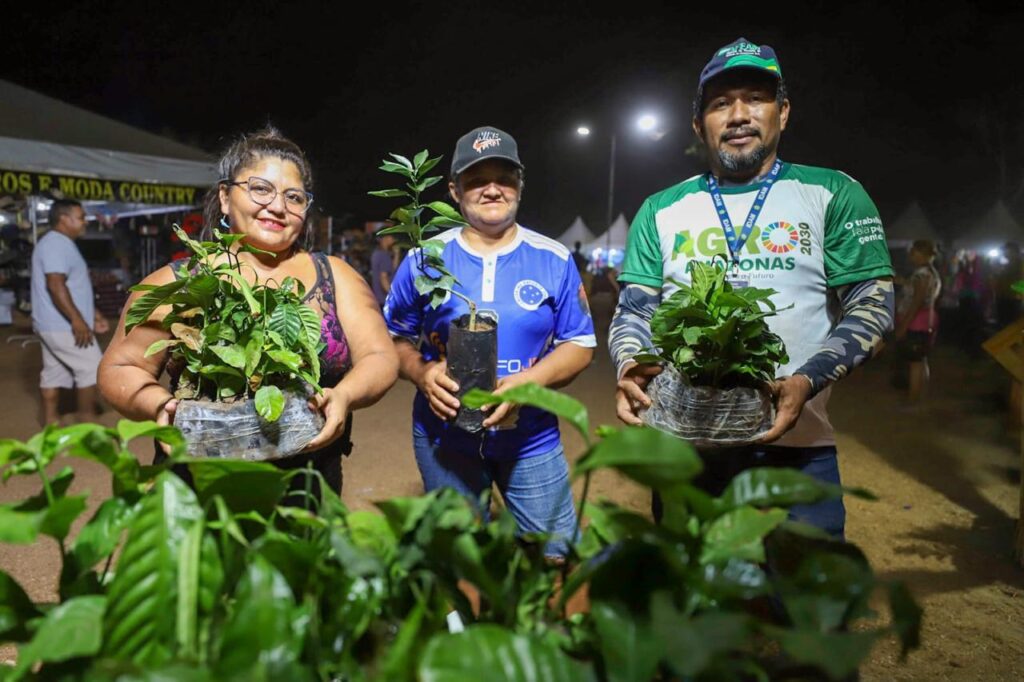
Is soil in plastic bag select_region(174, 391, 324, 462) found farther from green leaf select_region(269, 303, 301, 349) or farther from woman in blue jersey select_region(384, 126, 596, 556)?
woman in blue jersey select_region(384, 126, 596, 556)

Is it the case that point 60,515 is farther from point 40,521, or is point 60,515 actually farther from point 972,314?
point 972,314

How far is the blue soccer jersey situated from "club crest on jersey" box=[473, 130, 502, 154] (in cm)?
34

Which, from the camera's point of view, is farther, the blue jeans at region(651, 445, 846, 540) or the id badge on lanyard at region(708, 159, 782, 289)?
the id badge on lanyard at region(708, 159, 782, 289)

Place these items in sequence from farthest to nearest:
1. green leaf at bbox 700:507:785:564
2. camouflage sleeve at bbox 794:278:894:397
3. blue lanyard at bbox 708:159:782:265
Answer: blue lanyard at bbox 708:159:782:265 < camouflage sleeve at bbox 794:278:894:397 < green leaf at bbox 700:507:785:564

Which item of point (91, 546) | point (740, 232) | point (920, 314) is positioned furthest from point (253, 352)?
point (920, 314)

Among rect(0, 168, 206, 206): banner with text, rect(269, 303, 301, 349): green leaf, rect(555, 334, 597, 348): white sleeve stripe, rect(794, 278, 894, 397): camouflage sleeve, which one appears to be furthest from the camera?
rect(0, 168, 206, 206): banner with text

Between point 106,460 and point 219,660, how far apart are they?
39cm

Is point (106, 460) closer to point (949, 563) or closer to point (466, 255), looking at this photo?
point (466, 255)

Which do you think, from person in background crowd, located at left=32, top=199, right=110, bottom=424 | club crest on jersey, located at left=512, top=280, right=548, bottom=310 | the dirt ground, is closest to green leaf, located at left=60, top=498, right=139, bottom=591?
the dirt ground

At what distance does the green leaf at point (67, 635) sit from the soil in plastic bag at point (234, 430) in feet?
2.33

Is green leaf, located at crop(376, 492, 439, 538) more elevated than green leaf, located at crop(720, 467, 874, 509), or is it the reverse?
green leaf, located at crop(720, 467, 874, 509)

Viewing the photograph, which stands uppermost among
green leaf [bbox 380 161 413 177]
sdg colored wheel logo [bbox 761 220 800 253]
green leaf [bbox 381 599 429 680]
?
green leaf [bbox 380 161 413 177]

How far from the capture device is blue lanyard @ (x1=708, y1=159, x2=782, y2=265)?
2191 mm

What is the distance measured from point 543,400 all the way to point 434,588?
295 mm
